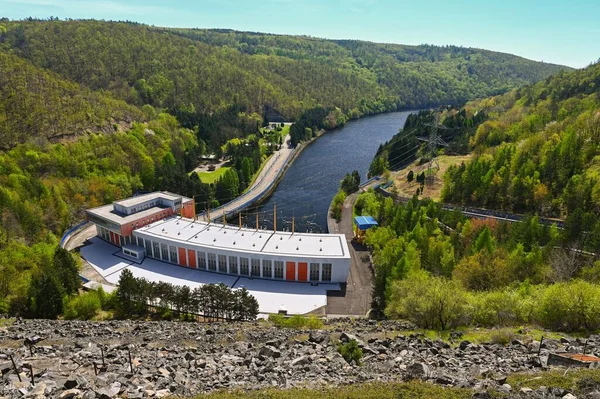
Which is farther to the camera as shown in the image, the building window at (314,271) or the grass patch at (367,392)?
the building window at (314,271)

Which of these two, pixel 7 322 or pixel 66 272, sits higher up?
pixel 66 272

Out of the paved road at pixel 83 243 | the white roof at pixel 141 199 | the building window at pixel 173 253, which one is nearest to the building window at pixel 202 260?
the building window at pixel 173 253

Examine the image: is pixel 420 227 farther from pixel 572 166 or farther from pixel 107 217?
pixel 107 217

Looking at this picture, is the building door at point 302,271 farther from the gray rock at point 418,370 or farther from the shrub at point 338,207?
the gray rock at point 418,370

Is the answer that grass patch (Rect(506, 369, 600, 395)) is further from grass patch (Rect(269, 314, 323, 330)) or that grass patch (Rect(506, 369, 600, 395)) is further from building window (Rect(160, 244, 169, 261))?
building window (Rect(160, 244, 169, 261))

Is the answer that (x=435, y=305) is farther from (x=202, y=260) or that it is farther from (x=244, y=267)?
(x=202, y=260)

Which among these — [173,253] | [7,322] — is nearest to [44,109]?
[173,253]

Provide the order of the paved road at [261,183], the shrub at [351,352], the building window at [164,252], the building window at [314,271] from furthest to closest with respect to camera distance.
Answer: the paved road at [261,183], the building window at [164,252], the building window at [314,271], the shrub at [351,352]
